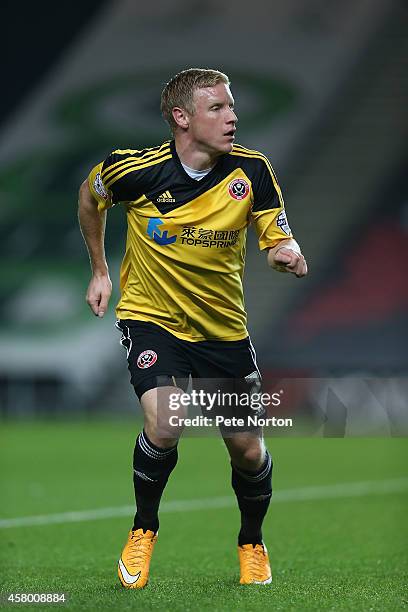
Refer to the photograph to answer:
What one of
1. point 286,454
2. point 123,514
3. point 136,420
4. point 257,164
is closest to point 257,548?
point 257,164

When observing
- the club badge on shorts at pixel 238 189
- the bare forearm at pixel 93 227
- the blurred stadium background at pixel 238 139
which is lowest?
the blurred stadium background at pixel 238 139

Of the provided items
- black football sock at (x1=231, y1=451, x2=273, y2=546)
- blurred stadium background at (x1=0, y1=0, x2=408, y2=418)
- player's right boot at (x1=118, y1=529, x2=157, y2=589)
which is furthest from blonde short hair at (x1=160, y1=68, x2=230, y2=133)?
blurred stadium background at (x1=0, y1=0, x2=408, y2=418)

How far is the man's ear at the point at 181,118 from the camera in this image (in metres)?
4.73

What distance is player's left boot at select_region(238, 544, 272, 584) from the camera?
15.7 feet

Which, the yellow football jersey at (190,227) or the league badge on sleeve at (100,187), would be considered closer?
the yellow football jersey at (190,227)

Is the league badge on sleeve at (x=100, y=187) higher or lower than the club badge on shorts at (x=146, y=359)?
higher

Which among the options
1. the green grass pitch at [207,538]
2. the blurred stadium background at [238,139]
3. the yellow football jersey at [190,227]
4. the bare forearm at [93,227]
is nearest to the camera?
the green grass pitch at [207,538]

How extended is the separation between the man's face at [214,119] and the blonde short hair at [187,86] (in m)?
0.02

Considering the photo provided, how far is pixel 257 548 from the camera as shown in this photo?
4867 mm

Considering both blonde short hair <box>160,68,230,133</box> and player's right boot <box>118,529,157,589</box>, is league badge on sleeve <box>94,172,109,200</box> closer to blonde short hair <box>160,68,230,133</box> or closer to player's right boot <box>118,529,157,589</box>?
blonde short hair <box>160,68,230,133</box>

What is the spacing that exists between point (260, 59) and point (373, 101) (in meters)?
2.47

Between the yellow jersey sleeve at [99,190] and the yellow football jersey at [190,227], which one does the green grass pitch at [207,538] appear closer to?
the yellow football jersey at [190,227]

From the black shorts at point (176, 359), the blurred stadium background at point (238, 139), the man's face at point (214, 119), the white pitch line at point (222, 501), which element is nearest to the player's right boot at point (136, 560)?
the black shorts at point (176, 359)

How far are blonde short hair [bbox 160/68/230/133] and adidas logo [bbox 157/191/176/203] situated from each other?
A: 30 cm
